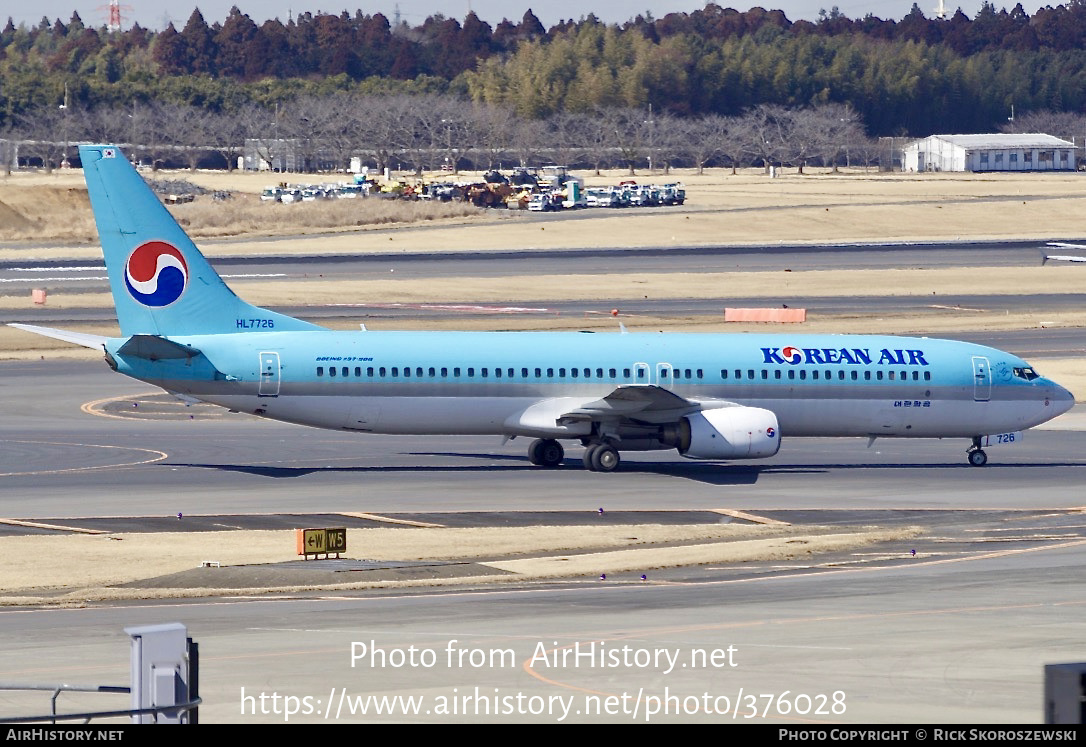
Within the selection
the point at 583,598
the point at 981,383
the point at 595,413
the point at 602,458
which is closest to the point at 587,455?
the point at 602,458

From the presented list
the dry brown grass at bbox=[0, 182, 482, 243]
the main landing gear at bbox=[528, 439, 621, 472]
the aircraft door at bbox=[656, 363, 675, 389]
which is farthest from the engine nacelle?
the dry brown grass at bbox=[0, 182, 482, 243]

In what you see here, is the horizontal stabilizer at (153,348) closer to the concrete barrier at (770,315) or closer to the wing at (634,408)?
the wing at (634,408)

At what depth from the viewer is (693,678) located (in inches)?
880

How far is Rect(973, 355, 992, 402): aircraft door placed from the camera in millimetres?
51969

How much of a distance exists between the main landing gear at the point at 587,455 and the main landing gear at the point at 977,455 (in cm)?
1107

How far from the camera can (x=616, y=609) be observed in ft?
94.3

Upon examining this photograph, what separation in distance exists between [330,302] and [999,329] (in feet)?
121

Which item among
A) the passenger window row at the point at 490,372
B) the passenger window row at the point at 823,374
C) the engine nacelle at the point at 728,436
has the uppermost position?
the passenger window row at the point at 490,372

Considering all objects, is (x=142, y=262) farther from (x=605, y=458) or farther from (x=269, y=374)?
(x=605, y=458)

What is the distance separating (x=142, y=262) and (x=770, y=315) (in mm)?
47046

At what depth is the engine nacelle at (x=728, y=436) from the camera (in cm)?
4850

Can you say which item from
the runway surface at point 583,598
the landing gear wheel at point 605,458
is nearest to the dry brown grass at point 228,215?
the runway surface at point 583,598
